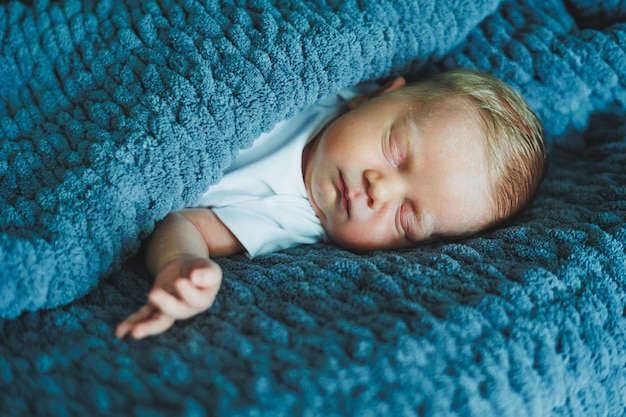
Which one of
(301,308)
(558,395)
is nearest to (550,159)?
(558,395)

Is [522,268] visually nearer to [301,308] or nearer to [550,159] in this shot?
[301,308]

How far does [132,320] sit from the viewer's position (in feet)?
2.54

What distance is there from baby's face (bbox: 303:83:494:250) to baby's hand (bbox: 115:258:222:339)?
413mm

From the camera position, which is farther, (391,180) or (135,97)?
(391,180)

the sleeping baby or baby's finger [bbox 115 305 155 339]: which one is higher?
baby's finger [bbox 115 305 155 339]

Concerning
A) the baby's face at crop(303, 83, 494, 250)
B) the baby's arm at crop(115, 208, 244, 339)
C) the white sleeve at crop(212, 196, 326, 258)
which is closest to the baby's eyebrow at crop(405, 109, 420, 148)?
the baby's face at crop(303, 83, 494, 250)

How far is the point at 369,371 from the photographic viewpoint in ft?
2.34

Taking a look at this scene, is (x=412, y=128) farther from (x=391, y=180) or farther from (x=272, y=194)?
(x=272, y=194)

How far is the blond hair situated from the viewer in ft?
3.66

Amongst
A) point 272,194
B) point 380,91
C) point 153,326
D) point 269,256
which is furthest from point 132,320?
point 380,91

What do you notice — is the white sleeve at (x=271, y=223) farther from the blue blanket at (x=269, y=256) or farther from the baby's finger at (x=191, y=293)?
the baby's finger at (x=191, y=293)

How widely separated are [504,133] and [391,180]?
250 millimetres

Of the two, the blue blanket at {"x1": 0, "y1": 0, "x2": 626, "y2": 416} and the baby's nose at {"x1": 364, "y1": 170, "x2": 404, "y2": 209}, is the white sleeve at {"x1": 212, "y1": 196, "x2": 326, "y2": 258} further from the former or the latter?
the baby's nose at {"x1": 364, "y1": 170, "x2": 404, "y2": 209}

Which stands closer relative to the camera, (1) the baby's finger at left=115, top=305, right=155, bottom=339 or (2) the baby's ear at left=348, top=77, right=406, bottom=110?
(1) the baby's finger at left=115, top=305, right=155, bottom=339
